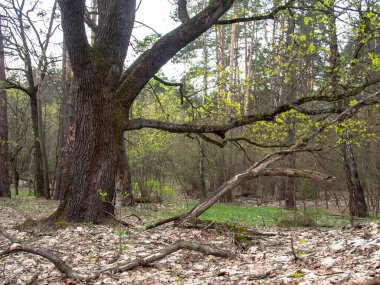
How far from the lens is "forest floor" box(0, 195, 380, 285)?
3.82 metres

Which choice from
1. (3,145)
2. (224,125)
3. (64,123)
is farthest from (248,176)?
(3,145)

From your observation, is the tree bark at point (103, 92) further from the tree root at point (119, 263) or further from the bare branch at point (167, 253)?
the bare branch at point (167, 253)

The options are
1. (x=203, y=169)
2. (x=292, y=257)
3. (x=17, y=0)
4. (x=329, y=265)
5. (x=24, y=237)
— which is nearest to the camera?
(x=329, y=265)

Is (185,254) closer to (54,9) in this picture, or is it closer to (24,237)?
(24,237)

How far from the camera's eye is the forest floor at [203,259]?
382cm

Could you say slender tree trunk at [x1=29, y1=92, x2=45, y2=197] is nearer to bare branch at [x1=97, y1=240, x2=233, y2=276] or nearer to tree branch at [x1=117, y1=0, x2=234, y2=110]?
tree branch at [x1=117, y1=0, x2=234, y2=110]

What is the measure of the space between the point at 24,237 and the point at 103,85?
10.4 ft

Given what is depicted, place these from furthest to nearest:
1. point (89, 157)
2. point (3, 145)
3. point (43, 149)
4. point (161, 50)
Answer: point (43, 149)
point (3, 145)
point (161, 50)
point (89, 157)

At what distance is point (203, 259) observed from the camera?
17.3 ft

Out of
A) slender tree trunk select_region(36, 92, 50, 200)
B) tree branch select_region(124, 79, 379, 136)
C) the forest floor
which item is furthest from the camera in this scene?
slender tree trunk select_region(36, 92, 50, 200)

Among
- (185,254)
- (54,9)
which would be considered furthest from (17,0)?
(185,254)

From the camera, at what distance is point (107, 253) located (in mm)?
5824

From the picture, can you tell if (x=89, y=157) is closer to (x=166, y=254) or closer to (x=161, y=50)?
(x=161, y=50)

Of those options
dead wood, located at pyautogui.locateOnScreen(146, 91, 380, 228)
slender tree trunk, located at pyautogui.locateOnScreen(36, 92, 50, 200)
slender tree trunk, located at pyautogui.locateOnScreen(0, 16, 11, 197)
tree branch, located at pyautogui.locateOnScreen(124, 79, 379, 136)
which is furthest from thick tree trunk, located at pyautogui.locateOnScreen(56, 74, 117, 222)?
slender tree trunk, located at pyautogui.locateOnScreen(0, 16, 11, 197)
